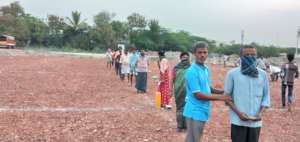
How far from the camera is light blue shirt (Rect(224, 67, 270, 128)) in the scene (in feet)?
17.5

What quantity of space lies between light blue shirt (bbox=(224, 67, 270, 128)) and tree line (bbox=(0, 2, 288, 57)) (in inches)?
3163

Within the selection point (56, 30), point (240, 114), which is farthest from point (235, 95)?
point (56, 30)

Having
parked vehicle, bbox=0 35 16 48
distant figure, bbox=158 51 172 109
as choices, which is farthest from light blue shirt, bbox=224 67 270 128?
parked vehicle, bbox=0 35 16 48

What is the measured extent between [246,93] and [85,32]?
91268mm

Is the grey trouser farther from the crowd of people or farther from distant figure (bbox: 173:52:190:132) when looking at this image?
distant figure (bbox: 173:52:190:132)

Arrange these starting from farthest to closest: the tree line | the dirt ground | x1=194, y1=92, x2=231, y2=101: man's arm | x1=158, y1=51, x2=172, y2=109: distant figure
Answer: the tree line → x1=158, y1=51, x2=172, y2=109: distant figure → the dirt ground → x1=194, y1=92, x2=231, y2=101: man's arm

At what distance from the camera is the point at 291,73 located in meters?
13.5

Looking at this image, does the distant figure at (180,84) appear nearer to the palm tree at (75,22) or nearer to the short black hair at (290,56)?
the short black hair at (290,56)

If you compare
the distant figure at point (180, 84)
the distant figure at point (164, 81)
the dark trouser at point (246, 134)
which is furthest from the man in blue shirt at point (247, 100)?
the distant figure at point (164, 81)

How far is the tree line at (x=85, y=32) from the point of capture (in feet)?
299

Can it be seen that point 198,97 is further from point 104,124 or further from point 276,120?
point 276,120

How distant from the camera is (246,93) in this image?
5.34 m

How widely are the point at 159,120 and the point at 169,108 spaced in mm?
1853

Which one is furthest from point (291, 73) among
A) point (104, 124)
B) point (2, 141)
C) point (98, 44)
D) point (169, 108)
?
point (98, 44)
